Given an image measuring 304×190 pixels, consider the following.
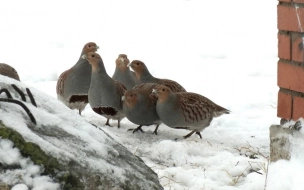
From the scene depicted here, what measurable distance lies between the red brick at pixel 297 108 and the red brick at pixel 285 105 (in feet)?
0.13

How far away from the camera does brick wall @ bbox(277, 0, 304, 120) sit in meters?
3.03

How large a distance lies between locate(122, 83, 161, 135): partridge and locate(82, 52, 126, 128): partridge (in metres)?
0.16

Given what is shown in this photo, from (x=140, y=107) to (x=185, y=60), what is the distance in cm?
331

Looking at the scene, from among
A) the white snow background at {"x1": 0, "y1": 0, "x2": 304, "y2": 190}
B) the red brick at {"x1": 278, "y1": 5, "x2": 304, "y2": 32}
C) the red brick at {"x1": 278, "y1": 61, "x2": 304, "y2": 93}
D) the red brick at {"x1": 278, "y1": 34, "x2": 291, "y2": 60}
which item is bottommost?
the white snow background at {"x1": 0, "y1": 0, "x2": 304, "y2": 190}

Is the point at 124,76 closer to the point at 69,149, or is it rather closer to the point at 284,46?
the point at 284,46

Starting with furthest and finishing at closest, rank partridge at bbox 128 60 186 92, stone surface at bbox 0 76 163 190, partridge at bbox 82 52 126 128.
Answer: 1. partridge at bbox 128 60 186 92
2. partridge at bbox 82 52 126 128
3. stone surface at bbox 0 76 163 190

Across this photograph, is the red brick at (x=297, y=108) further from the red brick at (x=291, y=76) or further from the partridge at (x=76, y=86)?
the partridge at (x=76, y=86)

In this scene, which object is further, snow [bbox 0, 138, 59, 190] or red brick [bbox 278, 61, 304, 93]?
red brick [bbox 278, 61, 304, 93]

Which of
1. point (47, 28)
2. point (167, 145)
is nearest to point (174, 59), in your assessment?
point (47, 28)

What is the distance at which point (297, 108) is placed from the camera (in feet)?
10.3

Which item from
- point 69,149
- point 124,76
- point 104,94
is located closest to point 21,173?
point 69,149

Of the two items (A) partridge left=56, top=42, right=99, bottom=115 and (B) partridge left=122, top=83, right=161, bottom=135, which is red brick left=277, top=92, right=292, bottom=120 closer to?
(B) partridge left=122, top=83, right=161, bottom=135

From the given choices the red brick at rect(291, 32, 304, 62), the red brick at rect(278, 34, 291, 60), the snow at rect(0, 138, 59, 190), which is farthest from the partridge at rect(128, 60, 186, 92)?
the snow at rect(0, 138, 59, 190)

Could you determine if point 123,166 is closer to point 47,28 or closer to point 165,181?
point 165,181
